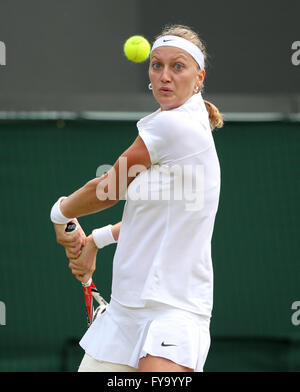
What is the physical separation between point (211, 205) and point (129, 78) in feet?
10.9

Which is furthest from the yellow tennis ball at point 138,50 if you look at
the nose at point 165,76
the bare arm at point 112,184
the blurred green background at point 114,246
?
the blurred green background at point 114,246

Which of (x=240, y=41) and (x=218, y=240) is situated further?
(x=240, y=41)

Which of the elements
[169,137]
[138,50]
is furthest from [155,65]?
[138,50]

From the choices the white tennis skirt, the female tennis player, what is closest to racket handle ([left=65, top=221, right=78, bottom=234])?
the female tennis player

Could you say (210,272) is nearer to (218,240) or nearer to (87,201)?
(87,201)

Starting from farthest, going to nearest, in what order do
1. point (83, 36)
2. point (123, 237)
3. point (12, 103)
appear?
point (83, 36) < point (12, 103) < point (123, 237)

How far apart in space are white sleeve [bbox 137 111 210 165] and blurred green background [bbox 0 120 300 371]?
9.02ft

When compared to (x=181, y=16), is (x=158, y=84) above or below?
below

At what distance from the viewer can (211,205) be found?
8.37 feet

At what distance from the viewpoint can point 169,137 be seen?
2.45 metres

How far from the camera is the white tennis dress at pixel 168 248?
95.8 inches

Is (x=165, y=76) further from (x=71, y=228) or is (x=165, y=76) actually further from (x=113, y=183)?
(x=71, y=228)

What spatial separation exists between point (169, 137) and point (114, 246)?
2.77m

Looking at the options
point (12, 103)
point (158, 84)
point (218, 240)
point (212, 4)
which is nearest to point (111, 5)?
point (212, 4)
